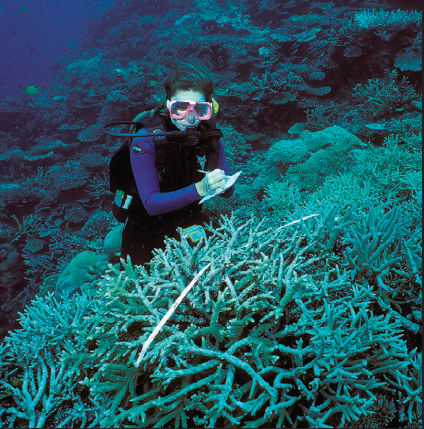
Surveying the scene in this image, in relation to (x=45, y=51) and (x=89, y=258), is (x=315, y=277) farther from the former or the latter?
(x=45, y=51)

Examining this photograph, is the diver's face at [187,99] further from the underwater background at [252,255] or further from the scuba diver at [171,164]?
the underwater background at [252,255]


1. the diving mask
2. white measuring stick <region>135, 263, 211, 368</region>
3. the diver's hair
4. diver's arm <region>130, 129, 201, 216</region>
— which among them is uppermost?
the diver's hair

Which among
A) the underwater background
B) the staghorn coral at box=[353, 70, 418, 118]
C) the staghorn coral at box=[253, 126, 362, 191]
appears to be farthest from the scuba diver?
the staghorn coral at box=[353, 70, 418, 118]

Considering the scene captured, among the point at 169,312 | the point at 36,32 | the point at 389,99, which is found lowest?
the point at 389,99

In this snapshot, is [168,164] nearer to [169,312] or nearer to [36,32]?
[169,312]

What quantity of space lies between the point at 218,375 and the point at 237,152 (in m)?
6.02

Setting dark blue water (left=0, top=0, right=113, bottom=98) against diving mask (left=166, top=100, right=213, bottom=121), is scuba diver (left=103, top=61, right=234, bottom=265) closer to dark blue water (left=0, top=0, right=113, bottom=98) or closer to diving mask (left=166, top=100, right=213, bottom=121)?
diving mask (left=166, top=100, right=213, bottom=121)

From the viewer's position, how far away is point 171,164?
8.78 feet

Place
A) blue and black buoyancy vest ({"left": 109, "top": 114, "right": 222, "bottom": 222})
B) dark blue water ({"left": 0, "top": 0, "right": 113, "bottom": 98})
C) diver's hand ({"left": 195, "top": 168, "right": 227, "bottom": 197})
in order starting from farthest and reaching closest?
dark blue water ({"left": 0, "top": 0, "right": 113, "bottom": 98}), blue and black buoyancy vest ({"left": 109, "top": 114, "right": 222, "bottom": 222}), diver's hand ({"left": 195, "top": 168, "right": 227, "bottom": 197})

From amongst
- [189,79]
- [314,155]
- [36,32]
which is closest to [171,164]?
[189,79]

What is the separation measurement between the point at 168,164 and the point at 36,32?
54.0 metres

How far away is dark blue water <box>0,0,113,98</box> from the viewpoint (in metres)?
36.9

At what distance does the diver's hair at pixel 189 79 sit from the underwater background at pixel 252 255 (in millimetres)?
343

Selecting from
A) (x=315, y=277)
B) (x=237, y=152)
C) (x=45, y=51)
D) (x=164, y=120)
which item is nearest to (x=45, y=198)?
(x=237, y=152)
